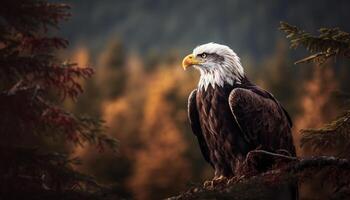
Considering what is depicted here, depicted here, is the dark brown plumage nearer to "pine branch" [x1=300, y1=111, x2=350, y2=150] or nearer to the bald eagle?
the bald eagle

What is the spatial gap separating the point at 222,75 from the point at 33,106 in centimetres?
254

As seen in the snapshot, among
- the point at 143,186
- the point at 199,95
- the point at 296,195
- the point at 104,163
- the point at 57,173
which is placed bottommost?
the point at 296,195

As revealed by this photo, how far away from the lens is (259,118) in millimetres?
6898

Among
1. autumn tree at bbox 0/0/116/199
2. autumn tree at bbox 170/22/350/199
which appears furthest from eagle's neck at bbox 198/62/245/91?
autumn tree at bbox 170/22/350/199

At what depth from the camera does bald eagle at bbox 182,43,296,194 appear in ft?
22.5

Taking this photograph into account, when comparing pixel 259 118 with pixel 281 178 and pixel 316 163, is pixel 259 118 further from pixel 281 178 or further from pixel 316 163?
pixel 281 178

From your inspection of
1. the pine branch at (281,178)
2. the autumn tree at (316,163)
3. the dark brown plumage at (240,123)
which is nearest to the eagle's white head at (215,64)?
the dark brown plumage at (240,123)

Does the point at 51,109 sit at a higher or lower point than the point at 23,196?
higher

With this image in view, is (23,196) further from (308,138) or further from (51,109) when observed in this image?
(308,138)

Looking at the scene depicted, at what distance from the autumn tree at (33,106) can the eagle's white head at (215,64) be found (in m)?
1.57

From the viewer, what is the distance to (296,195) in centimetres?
638

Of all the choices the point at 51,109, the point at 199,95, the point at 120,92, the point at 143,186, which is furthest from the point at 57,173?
the point at 120,92

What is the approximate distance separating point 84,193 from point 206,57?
2982 mm

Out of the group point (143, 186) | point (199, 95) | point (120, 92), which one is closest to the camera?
point (199, 95)
